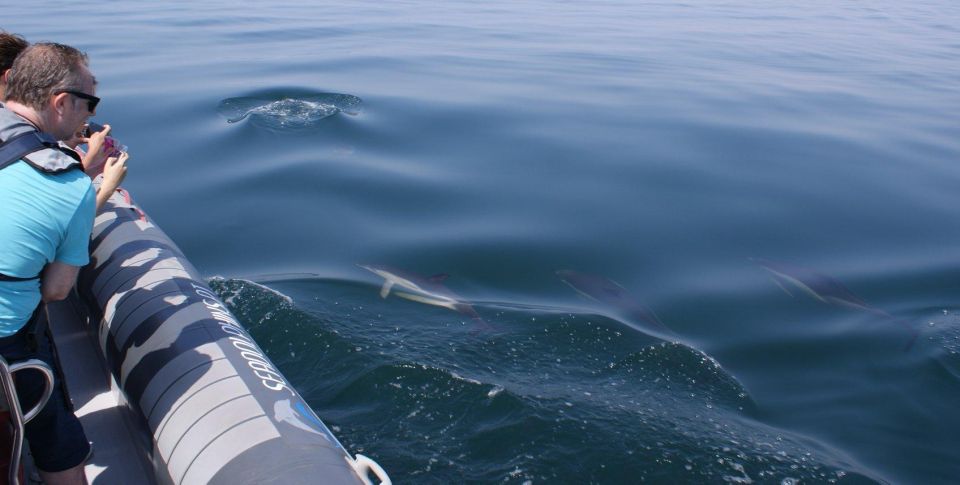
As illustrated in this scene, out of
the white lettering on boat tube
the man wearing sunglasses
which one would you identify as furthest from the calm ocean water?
the man wearing sunglasses

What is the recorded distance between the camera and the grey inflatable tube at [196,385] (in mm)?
2883

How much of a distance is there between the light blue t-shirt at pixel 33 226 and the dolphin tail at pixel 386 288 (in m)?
3.28

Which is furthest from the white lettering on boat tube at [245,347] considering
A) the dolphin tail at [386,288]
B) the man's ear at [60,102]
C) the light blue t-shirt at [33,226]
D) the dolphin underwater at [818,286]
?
the dolphin underwater at [818,286]

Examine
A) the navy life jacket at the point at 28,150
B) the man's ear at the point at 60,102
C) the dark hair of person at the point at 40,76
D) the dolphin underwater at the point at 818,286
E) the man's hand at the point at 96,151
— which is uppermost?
the dark hair of person at the point at 40,76

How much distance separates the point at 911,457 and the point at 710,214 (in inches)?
150

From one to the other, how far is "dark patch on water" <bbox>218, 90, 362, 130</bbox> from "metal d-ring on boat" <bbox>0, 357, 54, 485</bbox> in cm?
796

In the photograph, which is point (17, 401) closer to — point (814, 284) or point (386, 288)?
point (386, 288)

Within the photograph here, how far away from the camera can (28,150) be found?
2.59 metres

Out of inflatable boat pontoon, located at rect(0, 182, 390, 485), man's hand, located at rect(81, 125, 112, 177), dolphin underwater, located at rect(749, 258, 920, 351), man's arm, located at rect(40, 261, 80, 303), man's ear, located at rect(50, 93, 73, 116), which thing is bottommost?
A: dolphin underwater, located at rect(749, 258, 920, 351)

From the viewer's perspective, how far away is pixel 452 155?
375 inches

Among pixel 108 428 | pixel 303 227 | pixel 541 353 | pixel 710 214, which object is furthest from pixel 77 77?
pixel 710 214

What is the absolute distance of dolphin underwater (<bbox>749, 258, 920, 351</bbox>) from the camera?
594cm

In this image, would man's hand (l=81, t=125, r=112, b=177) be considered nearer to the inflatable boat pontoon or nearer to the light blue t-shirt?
the inflatable boat pontoon

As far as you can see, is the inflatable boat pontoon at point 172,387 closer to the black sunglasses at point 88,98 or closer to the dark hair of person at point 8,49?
the black sunglasses at point 88,98
